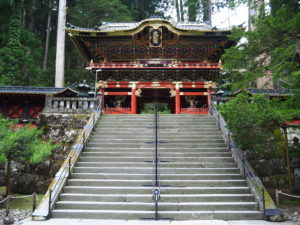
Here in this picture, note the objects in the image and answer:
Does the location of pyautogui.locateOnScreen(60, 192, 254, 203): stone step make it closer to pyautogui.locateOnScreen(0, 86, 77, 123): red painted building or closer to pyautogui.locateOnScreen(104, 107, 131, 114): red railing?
pyautogui.locateOnScreen(104, 107, 131, 114): red railing

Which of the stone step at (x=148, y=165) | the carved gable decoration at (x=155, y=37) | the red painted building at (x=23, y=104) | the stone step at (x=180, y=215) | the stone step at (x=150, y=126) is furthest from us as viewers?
the carved gable decoration at (x=155, y=37)

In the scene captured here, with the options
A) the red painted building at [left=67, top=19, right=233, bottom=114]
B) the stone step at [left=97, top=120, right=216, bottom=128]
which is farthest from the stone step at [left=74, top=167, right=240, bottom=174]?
the red painted building at [left=67, top=19, right=233, bottom=114]

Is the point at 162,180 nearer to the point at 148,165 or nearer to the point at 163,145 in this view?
the point at 148,165

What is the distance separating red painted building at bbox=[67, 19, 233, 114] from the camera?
1490 cm

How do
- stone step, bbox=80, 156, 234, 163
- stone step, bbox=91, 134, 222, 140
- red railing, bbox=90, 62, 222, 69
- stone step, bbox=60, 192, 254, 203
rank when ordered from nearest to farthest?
stone step, bbox=60, 192, 254, 203
stone step, bbox=80, 156, 234, 163
stone step, bbox=91, 134, 222, 140
red railing, bbox=90, 62, 222, 69

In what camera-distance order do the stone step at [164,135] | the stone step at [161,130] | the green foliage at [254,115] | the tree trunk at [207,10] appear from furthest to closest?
1. the tree trunk at [207,10]
2. the stone step at [161,130]
3. the stone step at [164,135]
4. the green foliage at [254,115]

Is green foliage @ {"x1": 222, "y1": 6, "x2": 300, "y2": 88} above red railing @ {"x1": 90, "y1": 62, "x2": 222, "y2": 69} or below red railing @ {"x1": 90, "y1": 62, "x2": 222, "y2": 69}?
below

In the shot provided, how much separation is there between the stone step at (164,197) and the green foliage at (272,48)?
3027 mm

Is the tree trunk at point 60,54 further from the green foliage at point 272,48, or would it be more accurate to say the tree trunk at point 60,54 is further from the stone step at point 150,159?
the green foliage at point 272,48

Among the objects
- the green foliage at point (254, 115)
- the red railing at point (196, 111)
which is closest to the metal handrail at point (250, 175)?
the green foliage at point (254, 115)

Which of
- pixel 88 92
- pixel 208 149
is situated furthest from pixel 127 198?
pixel 88 92

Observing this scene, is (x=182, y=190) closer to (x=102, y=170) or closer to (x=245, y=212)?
(x=245, y=212)

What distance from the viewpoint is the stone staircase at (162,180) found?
568 cm

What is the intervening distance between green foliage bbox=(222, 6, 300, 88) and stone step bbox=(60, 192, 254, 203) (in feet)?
9.93
